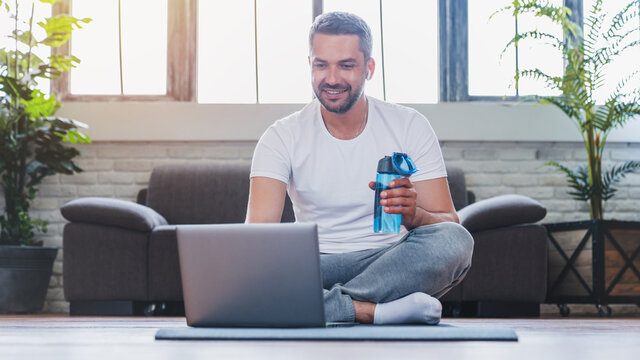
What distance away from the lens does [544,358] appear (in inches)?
46.7

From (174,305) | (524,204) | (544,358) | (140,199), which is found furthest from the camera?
(140,199)

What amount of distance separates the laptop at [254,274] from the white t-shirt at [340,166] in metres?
0.48

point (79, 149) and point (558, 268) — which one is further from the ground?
point (79, 149)

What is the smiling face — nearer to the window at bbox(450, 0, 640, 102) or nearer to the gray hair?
the gray hair

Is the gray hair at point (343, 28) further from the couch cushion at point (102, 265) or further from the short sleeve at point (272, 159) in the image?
the couch cushion at point (102, 265)

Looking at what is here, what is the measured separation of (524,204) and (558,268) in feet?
1.62

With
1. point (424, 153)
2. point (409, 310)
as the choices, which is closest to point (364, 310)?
point (409, 310)

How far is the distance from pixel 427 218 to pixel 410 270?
6.4 inches

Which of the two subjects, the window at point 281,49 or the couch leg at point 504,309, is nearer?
the couch leg at point 504,309

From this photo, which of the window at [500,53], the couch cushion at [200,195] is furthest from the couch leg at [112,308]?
the window at [500,53]

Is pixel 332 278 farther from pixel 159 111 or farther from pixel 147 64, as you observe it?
pixel 147 64

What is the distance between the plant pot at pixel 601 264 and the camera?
11.1ft

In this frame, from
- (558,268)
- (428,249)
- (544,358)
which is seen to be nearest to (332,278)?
(428,249)

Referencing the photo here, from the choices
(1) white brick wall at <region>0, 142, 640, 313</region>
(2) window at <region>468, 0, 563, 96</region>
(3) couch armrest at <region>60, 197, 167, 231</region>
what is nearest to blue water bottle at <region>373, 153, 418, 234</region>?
(3) couch armrest at <region>60, 197, 167, 231</region>
